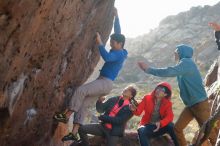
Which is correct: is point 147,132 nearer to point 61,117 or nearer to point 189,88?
point 189,88

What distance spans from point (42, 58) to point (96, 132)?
9.92 feet

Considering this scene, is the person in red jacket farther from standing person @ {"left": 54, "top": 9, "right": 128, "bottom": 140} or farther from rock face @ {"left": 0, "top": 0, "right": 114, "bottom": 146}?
rock face @ {"left": 0, "top": 0, "right": 114, "bottom": 146}

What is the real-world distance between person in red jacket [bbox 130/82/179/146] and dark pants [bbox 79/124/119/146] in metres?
0.82

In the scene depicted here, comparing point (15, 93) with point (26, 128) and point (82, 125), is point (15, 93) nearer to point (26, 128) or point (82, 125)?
point (26, 128)

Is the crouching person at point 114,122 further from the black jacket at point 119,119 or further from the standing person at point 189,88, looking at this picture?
the standing person at point 189,88

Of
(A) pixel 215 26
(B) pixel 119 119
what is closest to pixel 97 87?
(B) pixel 119 119

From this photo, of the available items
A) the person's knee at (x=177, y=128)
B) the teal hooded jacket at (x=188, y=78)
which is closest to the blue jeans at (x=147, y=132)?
the person's knee at (x=177, y=128)

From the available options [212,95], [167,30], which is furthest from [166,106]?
[167,30]

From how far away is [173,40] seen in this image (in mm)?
86812

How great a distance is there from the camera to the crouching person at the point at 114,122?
38.3 ft

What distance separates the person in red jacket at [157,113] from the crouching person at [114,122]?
343 mm

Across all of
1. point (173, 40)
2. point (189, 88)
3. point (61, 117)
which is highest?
point (173, 40)

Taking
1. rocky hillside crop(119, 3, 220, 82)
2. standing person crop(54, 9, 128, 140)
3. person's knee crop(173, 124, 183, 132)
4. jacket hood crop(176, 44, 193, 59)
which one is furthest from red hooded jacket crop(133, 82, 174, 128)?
rocky hillside crop(119, 3, 220, 82)

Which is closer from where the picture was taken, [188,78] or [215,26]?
[188,78]
